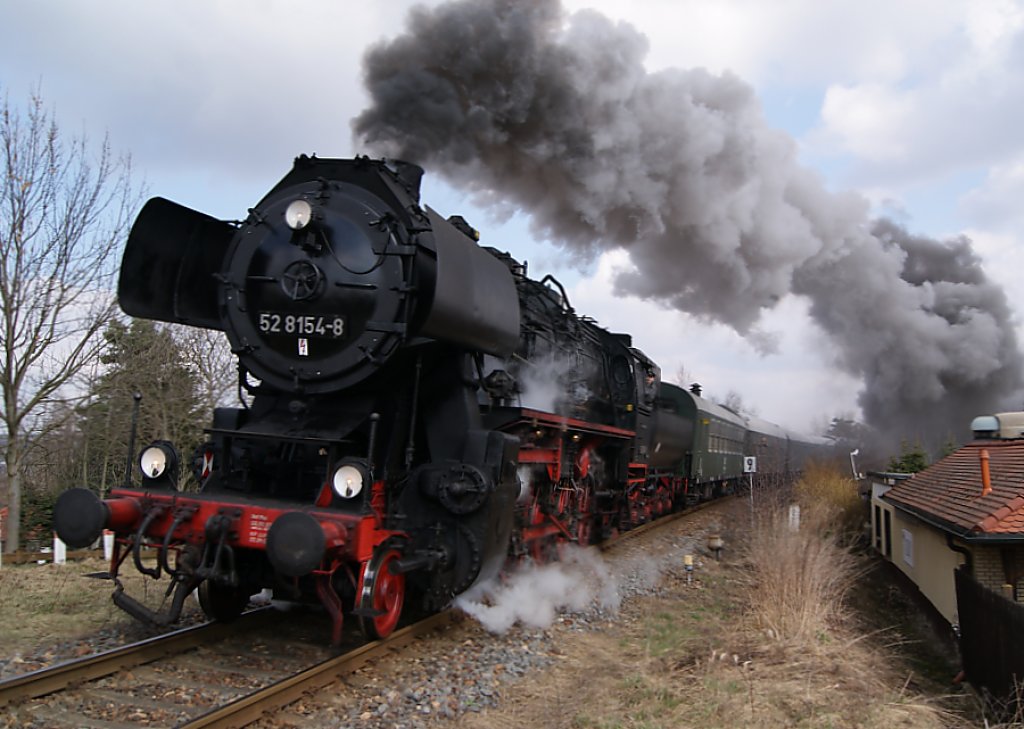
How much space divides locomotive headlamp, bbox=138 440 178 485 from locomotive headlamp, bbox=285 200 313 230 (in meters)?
1.87

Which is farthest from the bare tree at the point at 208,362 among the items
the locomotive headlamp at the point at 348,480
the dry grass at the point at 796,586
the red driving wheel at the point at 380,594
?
the locomotive headlamp at the point at 348,480

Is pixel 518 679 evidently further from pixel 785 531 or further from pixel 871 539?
pixel 871 539

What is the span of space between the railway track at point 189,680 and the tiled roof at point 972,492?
5.34 m

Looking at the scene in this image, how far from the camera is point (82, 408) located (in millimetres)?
12992

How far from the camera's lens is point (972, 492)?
8594mm

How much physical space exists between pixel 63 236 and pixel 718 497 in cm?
1837

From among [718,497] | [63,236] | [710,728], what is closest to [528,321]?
[710,728]

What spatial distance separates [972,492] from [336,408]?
23.4ft

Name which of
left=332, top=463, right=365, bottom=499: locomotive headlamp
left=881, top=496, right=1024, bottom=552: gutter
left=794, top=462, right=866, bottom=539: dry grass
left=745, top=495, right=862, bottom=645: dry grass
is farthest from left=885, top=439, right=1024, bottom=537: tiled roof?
left=332, top=463, right=365, bottom=499: locomotive headlamp

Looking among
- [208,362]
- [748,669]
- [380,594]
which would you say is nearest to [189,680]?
[380,594]

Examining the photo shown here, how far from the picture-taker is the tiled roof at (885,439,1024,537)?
710 centimetres

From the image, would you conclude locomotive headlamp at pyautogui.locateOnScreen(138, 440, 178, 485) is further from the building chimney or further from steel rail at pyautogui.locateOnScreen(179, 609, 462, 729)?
the building chimney

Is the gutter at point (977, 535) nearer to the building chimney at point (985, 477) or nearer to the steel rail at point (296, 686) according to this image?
the building chimney at point (985, 477)

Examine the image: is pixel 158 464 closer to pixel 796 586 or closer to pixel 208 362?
pixel 796 586
